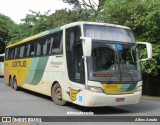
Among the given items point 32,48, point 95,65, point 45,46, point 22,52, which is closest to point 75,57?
point 95,65

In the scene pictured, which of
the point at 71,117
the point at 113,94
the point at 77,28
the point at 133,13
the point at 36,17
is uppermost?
the point at 36,17

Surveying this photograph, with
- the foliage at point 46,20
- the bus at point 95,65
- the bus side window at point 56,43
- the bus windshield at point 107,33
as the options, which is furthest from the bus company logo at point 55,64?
the foliage at point 46,20

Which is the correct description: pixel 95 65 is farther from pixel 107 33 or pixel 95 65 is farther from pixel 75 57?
pixel 107 33

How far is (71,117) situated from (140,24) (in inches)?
396

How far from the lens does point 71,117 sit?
1038cm

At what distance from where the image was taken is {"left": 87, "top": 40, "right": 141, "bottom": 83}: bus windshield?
10.9 meters

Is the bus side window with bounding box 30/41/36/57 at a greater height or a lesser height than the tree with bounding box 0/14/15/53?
lesser

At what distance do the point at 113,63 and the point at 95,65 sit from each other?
66 cm

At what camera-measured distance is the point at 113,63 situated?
36.7ft

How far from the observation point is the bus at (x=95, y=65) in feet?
35.6

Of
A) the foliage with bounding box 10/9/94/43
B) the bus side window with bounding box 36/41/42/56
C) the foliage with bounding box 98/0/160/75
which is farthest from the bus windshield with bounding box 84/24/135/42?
the foliage with bounding box 10/9/94/43

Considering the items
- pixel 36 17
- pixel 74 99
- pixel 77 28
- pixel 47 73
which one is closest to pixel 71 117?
pixel 74 99

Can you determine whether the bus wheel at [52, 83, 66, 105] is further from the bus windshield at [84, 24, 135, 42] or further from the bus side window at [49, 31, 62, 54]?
the bus windshield at [84, 24, 135, 42]

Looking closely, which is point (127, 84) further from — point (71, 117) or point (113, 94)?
point (71, 117)
